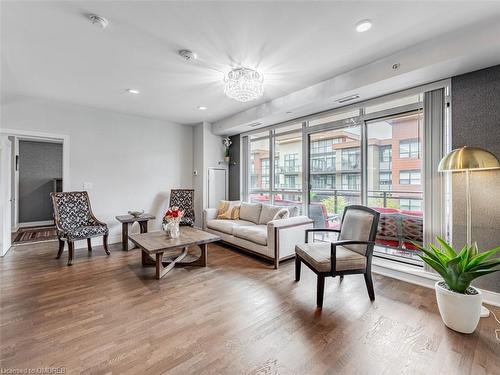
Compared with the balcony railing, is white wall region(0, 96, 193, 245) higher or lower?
higher

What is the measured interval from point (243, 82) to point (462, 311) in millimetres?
3136

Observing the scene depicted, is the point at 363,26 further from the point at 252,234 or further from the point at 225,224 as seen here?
the point at 225,224

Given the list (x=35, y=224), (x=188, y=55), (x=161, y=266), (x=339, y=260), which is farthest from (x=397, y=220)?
(x=35, y=224)

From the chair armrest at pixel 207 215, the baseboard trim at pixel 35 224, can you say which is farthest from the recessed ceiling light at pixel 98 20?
the baseboard trim at pixel 35 224

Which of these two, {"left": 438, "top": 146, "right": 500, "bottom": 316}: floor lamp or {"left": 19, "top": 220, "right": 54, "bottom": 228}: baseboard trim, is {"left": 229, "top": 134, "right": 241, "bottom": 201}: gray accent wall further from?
{"left": 19, "top": 220, "right": 54, "bottom": 228}: baseboard trim

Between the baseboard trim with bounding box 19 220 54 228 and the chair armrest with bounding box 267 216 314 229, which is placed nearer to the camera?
the chair armrest with bounding box 267 216 314 229

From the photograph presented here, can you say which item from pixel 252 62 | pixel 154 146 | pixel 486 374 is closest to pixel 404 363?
pixel 486 374

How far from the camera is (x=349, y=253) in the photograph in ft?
8.41

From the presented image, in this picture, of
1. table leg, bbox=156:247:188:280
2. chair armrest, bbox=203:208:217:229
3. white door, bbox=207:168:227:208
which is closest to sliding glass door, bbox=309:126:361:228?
chair armrest, bbox=203:208:217:229

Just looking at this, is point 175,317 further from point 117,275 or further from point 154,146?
point 154,146

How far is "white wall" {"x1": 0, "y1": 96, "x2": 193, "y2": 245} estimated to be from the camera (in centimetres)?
416

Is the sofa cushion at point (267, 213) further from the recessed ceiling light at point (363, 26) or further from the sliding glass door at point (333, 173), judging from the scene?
the recessed ceiling light at point (363, 26)

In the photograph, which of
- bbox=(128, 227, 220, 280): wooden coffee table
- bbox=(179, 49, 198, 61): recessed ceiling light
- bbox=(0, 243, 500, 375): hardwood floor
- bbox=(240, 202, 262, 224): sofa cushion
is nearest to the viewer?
bbox=(0, 243, 500, 375): hardwood floor

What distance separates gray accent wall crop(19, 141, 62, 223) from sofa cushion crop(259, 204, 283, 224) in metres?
6.07
